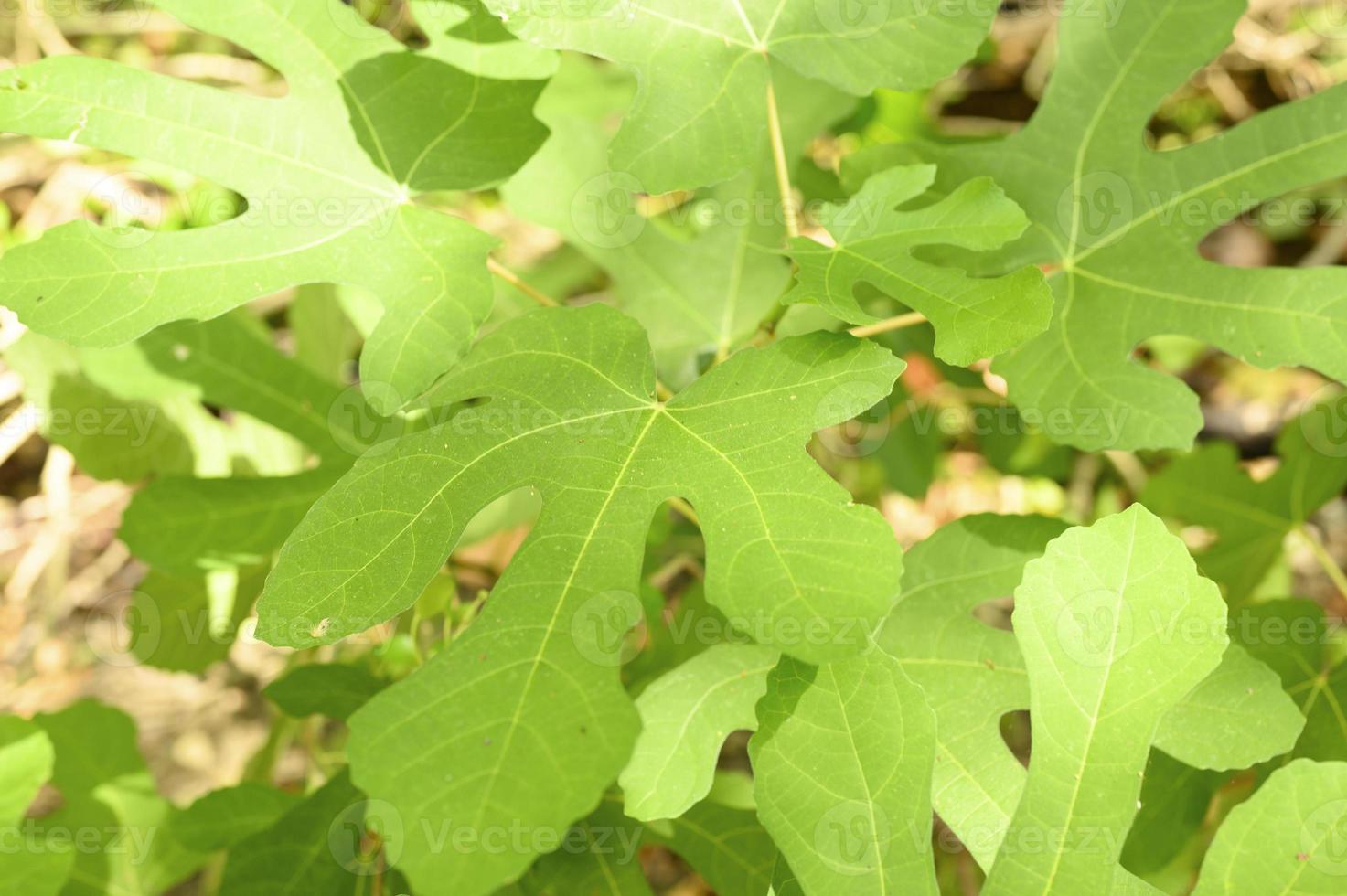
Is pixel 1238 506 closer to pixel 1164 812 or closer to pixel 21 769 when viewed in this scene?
pixel 1164 812

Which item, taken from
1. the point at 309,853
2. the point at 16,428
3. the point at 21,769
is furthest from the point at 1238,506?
the point at 16,428

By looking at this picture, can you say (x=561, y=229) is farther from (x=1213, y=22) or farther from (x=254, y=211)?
(x=1213, y=22)
